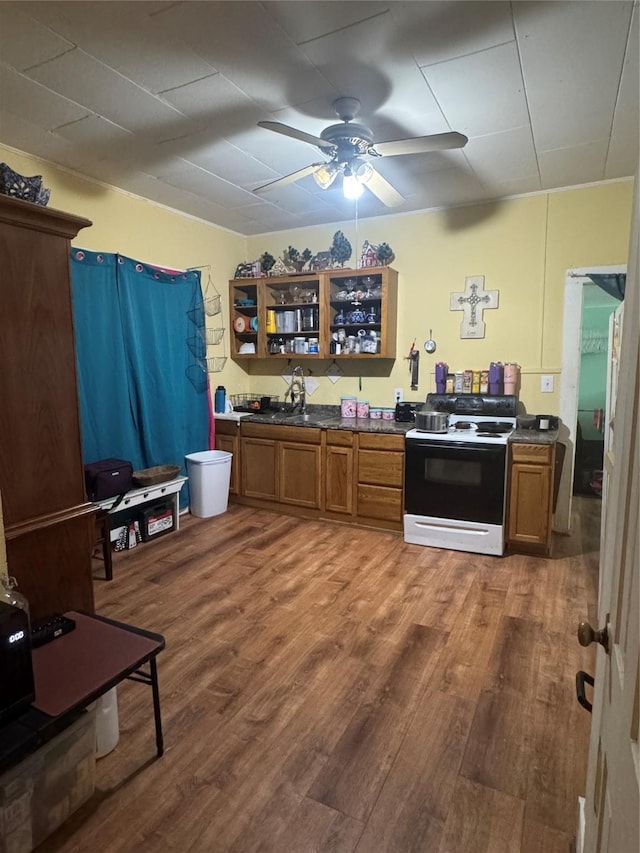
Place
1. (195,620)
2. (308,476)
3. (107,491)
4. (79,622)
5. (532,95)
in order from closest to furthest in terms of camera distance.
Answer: (79,622), (532,95), (195,620), (107,491), (308,476)

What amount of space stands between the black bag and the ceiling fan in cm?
211

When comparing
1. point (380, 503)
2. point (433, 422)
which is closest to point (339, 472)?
point (380, 503)

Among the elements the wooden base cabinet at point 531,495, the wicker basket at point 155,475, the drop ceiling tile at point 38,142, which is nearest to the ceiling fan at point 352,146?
the drop ceiling tile at point 38,142

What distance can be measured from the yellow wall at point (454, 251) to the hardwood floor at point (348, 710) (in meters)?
1.71

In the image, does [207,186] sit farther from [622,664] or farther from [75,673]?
[622,664]

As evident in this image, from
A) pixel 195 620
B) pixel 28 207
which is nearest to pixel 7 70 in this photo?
pixel 28 207

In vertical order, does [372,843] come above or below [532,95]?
below

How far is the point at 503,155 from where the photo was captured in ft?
9.78

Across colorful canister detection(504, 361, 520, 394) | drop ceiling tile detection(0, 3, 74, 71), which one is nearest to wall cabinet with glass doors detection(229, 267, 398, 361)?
colorful canister detection(504, 361, 520, 394)

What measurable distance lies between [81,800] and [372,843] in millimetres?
916

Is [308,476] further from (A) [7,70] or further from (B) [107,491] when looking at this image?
(A) [7,70]

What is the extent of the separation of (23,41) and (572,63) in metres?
2.26

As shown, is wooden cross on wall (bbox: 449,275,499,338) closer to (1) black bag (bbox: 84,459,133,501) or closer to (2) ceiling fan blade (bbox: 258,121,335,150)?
(2) ceiling fan blade (bbox: 258,121,335,150)

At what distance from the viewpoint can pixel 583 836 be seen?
1228mm
